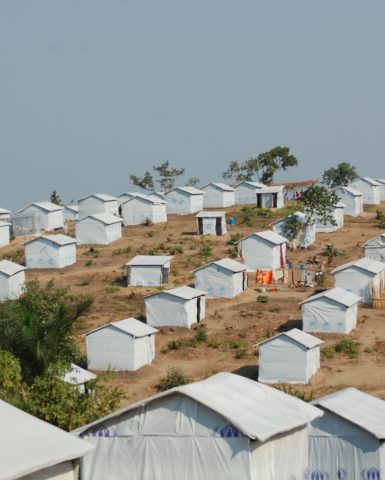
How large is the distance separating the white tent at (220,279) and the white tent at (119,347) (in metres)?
12.3

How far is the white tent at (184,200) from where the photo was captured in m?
87.9

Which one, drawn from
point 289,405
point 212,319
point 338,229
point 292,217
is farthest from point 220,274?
point 289,405

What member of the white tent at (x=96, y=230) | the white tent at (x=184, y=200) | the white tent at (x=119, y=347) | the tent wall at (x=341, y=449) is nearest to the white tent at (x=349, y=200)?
the white tent at (x=184, y=200)

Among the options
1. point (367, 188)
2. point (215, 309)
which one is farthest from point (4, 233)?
point (367, 188)

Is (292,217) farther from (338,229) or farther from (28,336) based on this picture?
(28,336)

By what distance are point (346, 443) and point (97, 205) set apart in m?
64.2

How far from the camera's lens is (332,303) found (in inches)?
1967

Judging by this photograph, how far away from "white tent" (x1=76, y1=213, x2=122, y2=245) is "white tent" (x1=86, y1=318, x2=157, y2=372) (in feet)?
92.7

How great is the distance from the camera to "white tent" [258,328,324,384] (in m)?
43.6

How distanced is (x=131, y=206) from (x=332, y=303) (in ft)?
Answer: 122

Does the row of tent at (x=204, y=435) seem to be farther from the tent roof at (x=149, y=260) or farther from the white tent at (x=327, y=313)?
the tent roof at (x=149, y=260)

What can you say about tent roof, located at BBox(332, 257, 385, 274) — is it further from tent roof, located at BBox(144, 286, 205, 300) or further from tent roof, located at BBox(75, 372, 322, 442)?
tent roof, located at BBox(75, 372, 322, 442)

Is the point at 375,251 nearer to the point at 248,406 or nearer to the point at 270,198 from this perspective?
the point at 270,198

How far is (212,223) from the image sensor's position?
247ft
